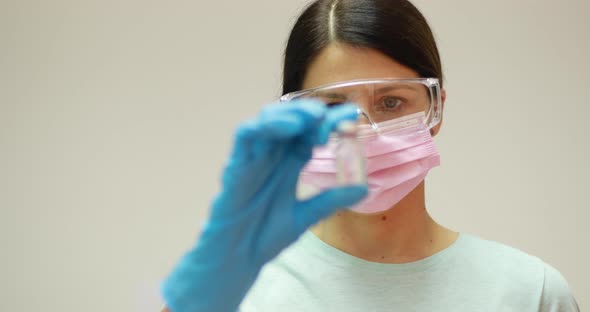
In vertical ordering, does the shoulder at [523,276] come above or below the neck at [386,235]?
below

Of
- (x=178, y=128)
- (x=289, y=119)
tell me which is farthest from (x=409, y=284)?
(x=178, y=128)

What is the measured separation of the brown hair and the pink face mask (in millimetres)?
139

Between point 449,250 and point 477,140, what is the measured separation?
941 millimetres

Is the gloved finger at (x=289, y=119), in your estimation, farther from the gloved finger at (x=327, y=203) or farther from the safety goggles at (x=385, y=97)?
the safety goggles at (x=385, y=97)

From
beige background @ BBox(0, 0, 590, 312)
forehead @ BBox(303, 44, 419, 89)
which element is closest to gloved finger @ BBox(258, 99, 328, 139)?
forehead @ BBox(303, 44, 419, 89)

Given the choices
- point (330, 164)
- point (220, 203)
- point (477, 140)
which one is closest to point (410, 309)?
point (330, 164)

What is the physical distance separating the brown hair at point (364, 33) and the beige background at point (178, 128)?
30.8 inches

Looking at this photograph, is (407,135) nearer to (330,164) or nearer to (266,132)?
(330,164)

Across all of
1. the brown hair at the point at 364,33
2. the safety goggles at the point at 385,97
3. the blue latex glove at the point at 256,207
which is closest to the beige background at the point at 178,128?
the brown hair at the point at 364,33

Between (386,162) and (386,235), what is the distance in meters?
0.20

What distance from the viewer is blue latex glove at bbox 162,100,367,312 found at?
567 mm

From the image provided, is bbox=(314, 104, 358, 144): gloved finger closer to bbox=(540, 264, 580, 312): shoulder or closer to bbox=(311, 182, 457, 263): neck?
bbox=(311, 182, 457, 263): neck

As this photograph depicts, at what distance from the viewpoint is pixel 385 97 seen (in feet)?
3.36

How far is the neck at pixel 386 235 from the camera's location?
1098 millimetres
